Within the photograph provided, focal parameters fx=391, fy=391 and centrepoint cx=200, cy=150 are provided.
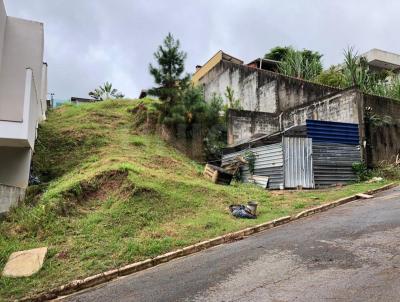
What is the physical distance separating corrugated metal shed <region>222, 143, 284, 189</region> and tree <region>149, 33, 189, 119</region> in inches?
197

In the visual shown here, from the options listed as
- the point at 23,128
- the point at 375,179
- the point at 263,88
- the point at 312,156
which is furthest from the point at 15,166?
the point at 263,88

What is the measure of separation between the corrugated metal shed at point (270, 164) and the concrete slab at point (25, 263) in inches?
336

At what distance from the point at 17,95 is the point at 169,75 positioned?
300 inches

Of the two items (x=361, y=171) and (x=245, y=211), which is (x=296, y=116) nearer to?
(x=361, y=171)

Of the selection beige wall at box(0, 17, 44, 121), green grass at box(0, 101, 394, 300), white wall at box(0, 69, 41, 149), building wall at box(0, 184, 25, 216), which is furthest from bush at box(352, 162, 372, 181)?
beige wall at box(0, 17, 44, 121)

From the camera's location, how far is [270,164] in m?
14.2

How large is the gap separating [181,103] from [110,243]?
1133cm

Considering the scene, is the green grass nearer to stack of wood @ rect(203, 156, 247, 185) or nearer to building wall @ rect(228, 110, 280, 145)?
stack of wood @ rect(203, 156, 247, 185)

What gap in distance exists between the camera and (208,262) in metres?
6.74

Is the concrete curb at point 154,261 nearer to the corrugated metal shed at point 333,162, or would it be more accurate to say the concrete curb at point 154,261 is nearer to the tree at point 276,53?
the corrugated metal shed at point 333,162

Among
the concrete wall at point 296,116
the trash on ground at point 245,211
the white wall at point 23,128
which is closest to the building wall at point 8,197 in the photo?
the white wall at point 23,128

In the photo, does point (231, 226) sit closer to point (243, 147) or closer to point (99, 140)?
point (243, 147)

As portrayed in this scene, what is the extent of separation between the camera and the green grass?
7.18 metres

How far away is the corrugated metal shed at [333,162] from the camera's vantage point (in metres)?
13.9
